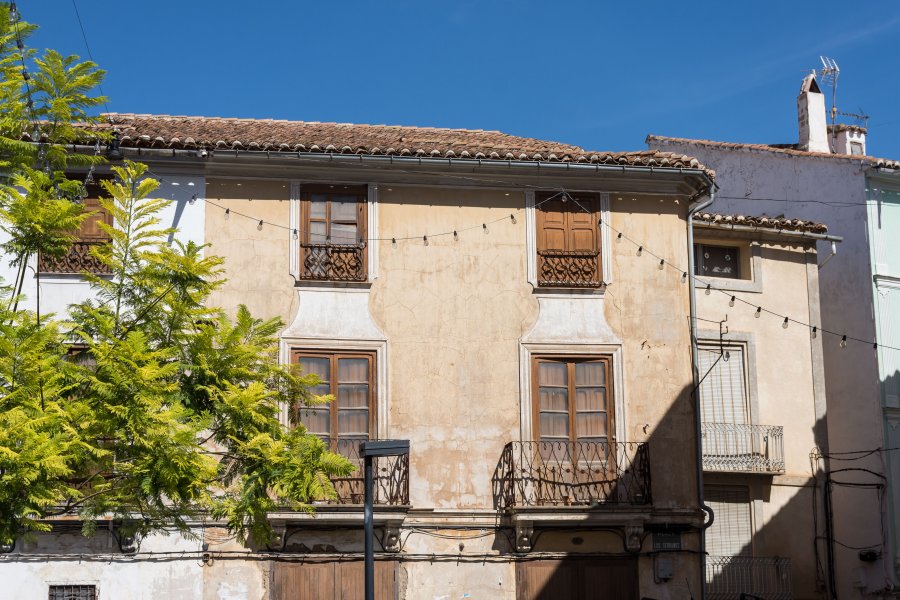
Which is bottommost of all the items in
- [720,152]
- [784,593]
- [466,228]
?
[784,593]

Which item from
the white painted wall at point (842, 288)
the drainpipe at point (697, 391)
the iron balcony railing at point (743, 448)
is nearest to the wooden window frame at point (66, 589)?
the drainpipe at point (697, 391)

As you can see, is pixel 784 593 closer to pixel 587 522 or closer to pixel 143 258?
pixel 587 522

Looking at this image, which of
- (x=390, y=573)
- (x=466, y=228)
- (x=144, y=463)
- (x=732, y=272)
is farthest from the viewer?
(x=732, y=272)

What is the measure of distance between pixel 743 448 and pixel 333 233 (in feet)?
26.1

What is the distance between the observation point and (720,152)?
1085 inches

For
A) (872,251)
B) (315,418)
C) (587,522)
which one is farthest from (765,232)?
(315,418)

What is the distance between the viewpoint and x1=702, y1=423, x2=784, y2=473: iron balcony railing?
73.7 ft

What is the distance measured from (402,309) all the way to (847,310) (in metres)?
9.52

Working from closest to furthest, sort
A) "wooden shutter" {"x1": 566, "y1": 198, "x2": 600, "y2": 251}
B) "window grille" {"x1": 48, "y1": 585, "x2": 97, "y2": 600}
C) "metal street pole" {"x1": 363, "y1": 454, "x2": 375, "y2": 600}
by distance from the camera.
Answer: "metal street pole" {"x1": 363, "y1": 454, "x2": 375, "y2": 600}
"window grille" {"x1": 48, "y1": 585, "x2": 97, "y2": 600}
"wooden shutter" {"x1": 566, "y1": 198, "x2": 600, "y2": 251}

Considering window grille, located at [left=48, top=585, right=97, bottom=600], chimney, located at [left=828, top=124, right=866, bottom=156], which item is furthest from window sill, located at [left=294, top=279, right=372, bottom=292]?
chimney, located at [left=828, top=124, right=866, bottom=156]

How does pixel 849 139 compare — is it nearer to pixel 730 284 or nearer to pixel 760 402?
pixel 730 284

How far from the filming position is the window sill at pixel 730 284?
23328mm

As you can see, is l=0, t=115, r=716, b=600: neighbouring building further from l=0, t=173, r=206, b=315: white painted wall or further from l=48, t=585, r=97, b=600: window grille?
l=48, t=585, r=97, b=600: window grille

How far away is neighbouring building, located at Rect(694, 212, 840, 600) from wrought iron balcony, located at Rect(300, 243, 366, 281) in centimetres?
609
